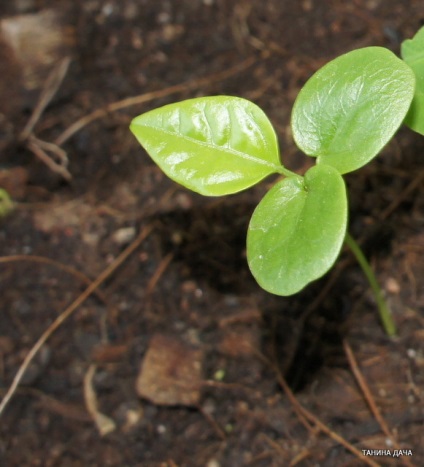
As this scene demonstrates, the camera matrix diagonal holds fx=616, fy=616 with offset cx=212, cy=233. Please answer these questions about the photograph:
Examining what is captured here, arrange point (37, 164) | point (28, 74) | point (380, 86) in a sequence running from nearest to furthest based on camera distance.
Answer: point (380, 86), point (37, 164), point (28, 74)

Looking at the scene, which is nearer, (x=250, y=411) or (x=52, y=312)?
(x=250, y=411)

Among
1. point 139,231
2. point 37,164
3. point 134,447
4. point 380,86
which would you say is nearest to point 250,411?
point 134,447

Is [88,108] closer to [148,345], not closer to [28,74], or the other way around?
[28,74]

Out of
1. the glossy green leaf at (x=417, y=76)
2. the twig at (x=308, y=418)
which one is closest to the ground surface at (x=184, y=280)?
the twig at (x=308, y=418)

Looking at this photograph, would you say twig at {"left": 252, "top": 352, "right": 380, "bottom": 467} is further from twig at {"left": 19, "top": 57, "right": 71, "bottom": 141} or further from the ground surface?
twig at {"left": 19, "top": 57, "right": 71, "bottom": 141}

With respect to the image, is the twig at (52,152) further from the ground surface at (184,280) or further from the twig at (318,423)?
the twig at (318,423)

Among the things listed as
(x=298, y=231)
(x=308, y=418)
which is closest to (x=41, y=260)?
Result: (x=308, y=418)

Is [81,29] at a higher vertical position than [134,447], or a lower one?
higher

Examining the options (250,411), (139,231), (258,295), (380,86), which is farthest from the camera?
(139,231)
